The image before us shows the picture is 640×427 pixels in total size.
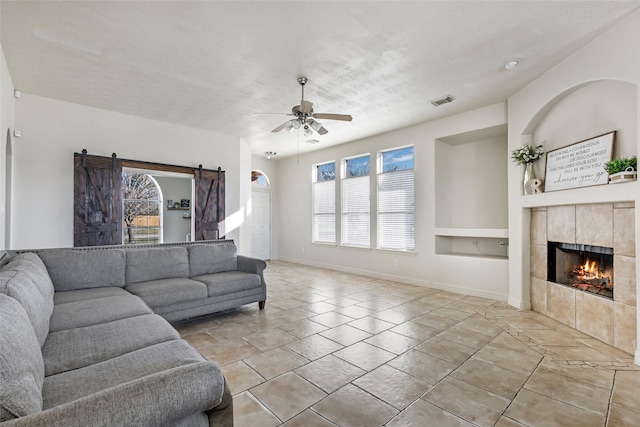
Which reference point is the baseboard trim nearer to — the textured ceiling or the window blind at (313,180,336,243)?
the window blind at (313,180,336,243)

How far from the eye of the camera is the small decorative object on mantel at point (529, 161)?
13.3 feet

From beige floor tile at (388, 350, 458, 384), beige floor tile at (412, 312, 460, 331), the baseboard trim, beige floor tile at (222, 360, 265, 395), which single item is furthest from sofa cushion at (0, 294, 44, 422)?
the baseboard trim

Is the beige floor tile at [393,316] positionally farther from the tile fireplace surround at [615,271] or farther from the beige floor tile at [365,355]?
the tile fireplace surround at [615,271]

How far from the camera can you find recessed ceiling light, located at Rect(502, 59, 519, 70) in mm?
3459

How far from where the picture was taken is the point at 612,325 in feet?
10.0

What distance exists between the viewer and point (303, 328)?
11.6ft

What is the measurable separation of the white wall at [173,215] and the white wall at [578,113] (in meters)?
6.50

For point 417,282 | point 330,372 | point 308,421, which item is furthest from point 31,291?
point 417,282

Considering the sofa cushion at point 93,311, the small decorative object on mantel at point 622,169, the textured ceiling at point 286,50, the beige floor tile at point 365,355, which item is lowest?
the beige floor tile at point 365,355

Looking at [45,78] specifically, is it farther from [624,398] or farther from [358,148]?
[624,398]

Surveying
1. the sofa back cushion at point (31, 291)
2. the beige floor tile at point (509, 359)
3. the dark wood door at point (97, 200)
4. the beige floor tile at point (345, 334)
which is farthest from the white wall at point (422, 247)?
the sofa back cushion at point (31, 291)

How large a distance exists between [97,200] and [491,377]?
5634 millimetres

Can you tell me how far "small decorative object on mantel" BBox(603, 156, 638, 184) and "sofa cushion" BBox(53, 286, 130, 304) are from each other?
192 inches

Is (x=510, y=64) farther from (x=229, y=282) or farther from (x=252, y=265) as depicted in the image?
(x=229, y=282)
